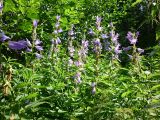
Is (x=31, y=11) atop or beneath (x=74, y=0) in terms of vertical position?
beneath

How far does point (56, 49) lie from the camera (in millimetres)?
7391

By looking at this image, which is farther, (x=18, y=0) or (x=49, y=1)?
(x=49, y=1)

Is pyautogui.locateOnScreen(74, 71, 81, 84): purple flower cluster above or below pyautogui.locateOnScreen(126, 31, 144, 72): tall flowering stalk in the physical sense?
below

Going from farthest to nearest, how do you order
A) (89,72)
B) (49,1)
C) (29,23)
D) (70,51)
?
1. (49,1)
2. (70,51)
3. (29,23)
4. (89,72)

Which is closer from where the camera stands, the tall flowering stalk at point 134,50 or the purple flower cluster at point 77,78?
the purple flower cluster at point 77,78

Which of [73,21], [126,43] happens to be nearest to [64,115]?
[73,21]

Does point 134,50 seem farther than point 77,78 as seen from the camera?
Yes

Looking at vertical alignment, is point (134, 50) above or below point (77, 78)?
above

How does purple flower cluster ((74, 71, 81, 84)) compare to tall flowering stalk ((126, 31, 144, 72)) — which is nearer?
purple flower cluster ((74, 71, 81, 84))

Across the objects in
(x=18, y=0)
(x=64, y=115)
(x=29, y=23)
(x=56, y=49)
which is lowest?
(x=64, y=115)

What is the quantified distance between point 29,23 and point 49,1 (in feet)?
5.85

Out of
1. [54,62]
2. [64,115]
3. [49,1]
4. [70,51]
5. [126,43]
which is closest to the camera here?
[64,115]

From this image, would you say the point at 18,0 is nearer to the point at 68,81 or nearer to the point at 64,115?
the point at 68,81

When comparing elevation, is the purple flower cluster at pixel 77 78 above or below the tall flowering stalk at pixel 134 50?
below
